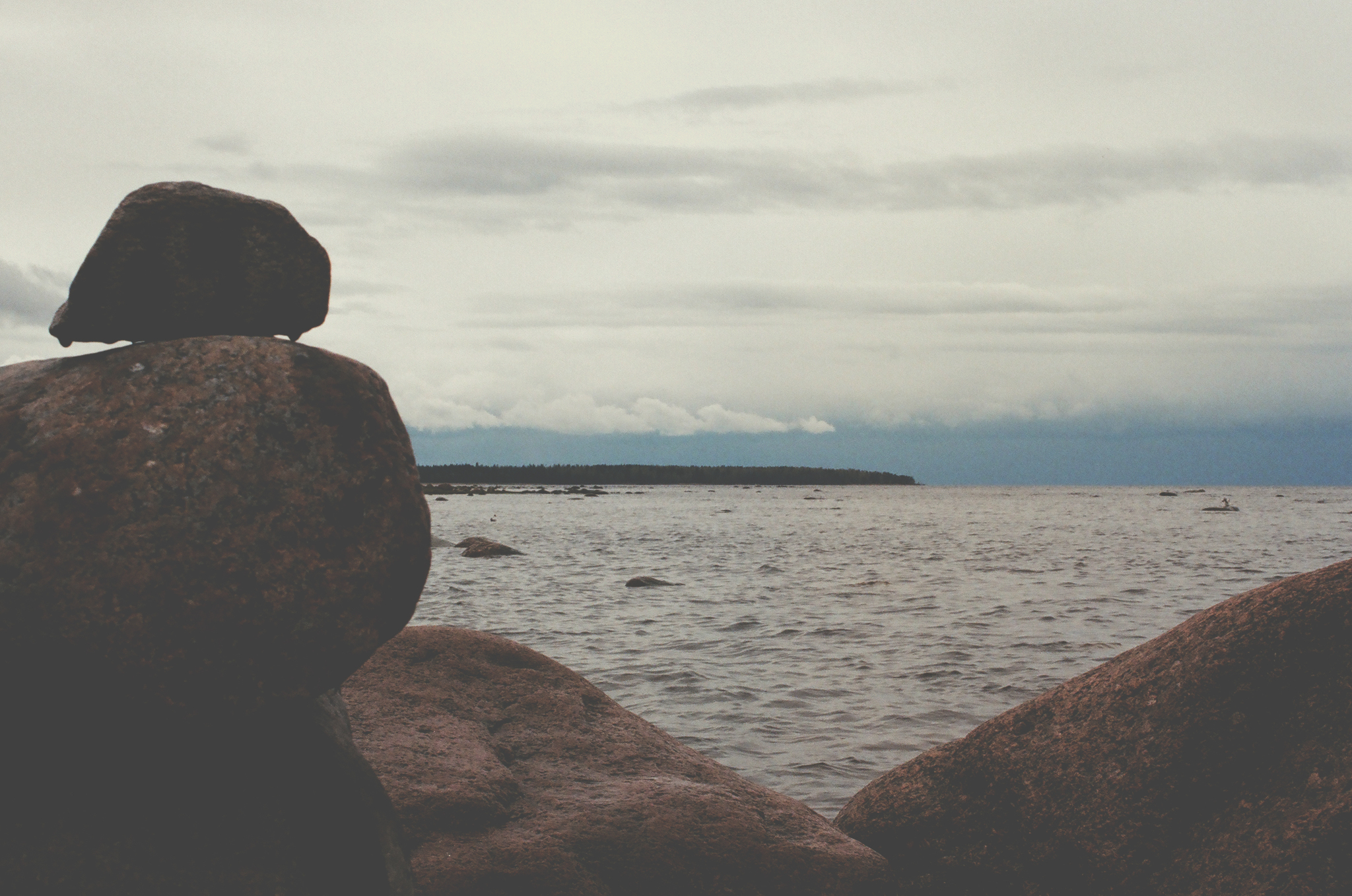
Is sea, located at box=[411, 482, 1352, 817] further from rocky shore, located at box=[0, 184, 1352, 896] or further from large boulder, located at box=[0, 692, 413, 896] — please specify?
large boulder, located at box=[0, 692, 413, 896]

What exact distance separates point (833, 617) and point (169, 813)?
1576 cm

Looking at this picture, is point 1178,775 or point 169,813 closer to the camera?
point 169,813

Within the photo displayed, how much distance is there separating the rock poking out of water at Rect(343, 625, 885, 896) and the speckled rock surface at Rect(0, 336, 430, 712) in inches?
70.6

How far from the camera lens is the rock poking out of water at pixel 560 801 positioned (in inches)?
223

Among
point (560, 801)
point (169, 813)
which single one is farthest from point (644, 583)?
point (169, 813)

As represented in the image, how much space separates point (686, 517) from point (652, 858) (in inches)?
2398

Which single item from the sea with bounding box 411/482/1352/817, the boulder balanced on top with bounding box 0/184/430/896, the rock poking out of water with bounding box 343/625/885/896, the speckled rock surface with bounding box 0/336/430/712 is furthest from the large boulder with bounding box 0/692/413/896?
the sea with bounding box 411/482/1352/817

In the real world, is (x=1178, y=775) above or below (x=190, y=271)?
below

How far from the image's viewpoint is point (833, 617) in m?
19.4

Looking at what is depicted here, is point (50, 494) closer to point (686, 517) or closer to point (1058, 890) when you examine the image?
point (1058, 890)

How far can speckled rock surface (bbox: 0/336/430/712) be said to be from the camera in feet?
13.7

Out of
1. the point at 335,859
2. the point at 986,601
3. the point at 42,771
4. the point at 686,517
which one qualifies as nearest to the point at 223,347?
the point at 42,771

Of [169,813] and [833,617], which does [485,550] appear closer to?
[833,617]

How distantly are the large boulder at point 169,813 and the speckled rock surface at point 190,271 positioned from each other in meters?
1.79
